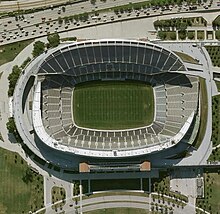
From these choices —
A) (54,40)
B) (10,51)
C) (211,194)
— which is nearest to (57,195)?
(10,51)

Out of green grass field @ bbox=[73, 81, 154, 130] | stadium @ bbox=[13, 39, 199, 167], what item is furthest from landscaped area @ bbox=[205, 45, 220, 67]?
green grass field @ bbox=[73, 81, 154, 130]

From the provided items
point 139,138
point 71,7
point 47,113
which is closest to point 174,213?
point 139,138

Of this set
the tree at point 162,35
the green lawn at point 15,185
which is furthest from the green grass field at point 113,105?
the green lawn at point 15,185

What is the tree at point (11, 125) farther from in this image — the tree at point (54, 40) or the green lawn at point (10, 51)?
the tree at point (54, 40)

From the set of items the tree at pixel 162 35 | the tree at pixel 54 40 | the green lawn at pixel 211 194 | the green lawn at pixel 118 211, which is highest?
the tree at pixel 162 35

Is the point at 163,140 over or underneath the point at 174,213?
over

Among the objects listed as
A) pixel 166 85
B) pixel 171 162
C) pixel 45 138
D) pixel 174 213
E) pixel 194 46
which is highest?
pixel 194 46

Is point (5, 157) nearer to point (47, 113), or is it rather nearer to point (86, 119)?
point (47, 113)
